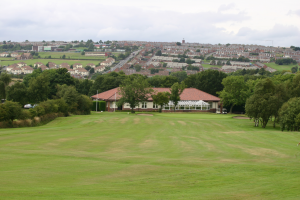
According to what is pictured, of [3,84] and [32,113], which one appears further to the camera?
[3,84]

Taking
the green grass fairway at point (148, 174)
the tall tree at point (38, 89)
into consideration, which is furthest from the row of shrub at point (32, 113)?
the green grass fairway at point (148, 174)

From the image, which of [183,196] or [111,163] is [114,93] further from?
[183,196]

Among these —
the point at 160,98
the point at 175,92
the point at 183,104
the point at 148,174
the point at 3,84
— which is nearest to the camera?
the point at 148,174

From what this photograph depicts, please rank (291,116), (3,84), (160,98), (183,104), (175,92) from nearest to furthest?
1. (291,116)
2. (3,84)
3. (160,98)
4. (175,92)
5. (183,104)

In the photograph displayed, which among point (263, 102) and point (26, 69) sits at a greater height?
point (26, 69)

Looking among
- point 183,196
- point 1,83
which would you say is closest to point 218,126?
point 183,196

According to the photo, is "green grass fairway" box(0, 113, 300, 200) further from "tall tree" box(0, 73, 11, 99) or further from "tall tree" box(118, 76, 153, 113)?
"tall tree" box(0, 73, 11, 99)

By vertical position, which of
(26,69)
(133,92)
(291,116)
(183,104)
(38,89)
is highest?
(26,69)

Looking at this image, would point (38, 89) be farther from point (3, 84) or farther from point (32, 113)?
point (32, 113)

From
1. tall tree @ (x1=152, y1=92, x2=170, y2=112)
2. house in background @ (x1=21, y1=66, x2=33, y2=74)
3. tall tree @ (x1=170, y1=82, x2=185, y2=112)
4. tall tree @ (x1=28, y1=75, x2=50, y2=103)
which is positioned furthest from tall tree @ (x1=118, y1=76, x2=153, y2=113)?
house in background @ (x1=21, y1=66, x2=33, y2=74)

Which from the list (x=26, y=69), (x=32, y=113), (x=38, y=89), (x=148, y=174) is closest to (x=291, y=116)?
(x=148, y=174)

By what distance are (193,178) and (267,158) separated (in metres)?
Result: 6.43

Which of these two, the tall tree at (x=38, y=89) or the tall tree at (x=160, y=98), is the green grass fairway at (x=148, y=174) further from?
the tall tree at (x=160, y=98)

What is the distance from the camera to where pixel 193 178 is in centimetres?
1128
